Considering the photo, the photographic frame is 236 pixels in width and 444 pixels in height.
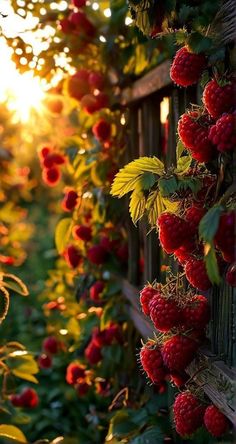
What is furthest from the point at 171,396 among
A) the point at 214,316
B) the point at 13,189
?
the point at 13,189

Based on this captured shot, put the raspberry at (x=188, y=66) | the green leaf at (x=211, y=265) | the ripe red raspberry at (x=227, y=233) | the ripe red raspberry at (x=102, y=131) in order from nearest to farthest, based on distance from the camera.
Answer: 1. the green leaf at (x=211, y=265)
2. the ripe red raspberry at (x=227, y=233)
3. the raspberry at (x=188, y=66)
4. the ripe red raspberry at (x=102, y=131)

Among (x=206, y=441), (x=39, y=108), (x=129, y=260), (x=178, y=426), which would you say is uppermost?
(x=39, y=108)

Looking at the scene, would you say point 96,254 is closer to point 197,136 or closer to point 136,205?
point 136,205

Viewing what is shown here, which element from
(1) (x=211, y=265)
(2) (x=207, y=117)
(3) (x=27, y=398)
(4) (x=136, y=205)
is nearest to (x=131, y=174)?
(4) (x=136, y=205)

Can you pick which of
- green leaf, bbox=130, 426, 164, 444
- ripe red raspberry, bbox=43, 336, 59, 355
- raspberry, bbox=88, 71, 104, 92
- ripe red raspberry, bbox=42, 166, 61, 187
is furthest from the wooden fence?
ripe red raspberry, bbox=43, 336, 59, 355

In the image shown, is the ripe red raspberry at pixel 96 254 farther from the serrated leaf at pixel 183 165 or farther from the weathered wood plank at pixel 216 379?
the serrated leaf at pixel 183 165

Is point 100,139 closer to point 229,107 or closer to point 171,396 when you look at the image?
point 171,396

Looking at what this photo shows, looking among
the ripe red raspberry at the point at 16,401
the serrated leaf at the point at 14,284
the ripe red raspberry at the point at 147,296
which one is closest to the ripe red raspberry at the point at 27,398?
the ripe red raspberry at the point at 16,401
